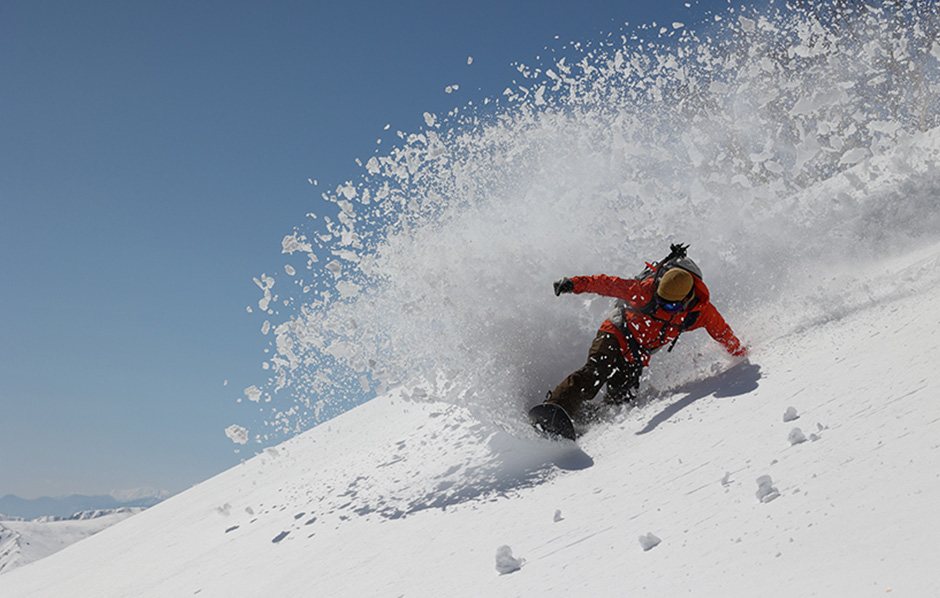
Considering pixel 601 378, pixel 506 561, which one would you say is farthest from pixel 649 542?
pixel 601 378

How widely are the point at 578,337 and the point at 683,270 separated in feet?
4.49

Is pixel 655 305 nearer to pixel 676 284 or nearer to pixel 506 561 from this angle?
pixel 676 284

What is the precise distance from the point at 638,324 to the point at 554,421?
1050 millimetres

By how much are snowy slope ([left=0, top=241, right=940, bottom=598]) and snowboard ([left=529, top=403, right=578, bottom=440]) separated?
0.41 feet

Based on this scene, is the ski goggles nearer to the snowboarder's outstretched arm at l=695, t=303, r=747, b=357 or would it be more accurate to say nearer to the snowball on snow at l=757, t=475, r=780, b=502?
the snowboarder's outstretched arm at l=695, t=303, r=747, b=357

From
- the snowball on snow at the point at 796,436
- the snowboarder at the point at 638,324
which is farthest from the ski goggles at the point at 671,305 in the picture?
the snowball on snow at the point at 796,436

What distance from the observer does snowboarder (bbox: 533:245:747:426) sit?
13.6 ft

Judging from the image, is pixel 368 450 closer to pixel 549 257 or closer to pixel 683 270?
pixel 549 257

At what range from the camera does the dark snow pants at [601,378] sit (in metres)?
4.12

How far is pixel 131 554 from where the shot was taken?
5754 millimetres

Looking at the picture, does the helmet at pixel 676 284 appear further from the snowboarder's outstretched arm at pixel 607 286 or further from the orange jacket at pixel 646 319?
the snowboarder's outstretched arm at pixel 607 286

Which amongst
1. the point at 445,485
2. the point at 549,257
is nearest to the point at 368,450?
the point at 445,485

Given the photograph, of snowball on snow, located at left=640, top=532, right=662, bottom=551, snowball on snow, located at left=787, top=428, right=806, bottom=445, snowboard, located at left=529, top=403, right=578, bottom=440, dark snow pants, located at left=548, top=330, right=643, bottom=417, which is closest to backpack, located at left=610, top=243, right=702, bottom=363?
dark snow pants, located at left=548, top=330, right=643, bottom=417

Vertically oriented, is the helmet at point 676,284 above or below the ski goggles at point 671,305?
above
